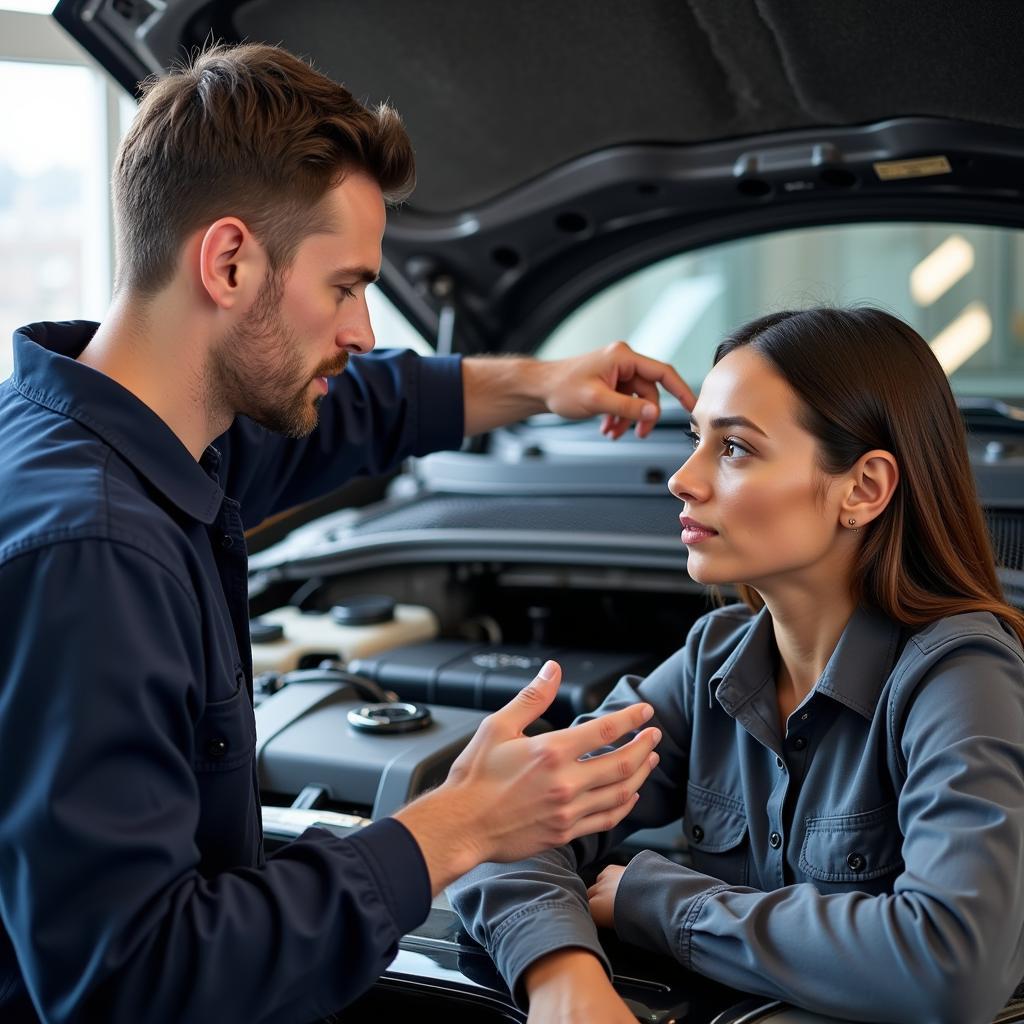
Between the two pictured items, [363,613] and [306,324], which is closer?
[306,324]

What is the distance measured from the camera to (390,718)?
150 cm

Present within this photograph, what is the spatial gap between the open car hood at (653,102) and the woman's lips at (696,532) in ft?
1.99

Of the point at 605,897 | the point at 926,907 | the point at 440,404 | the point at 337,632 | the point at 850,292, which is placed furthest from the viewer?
the point at 850,292

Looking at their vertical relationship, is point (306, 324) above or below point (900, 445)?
above

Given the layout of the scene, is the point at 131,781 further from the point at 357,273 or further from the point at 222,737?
the point at 357,273

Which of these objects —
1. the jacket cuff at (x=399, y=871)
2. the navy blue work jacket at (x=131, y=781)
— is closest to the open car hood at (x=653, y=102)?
the navy blue work jacket at (x=131, y=781)

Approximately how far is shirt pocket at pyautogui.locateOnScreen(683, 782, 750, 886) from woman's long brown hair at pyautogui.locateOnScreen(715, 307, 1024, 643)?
0.84ft

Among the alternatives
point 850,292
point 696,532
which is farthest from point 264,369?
point 850,292

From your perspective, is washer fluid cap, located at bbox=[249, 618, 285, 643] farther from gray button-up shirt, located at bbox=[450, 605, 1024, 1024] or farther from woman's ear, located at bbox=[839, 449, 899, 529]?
woman's ear, located at bbox=[839, 449, 899, 529]

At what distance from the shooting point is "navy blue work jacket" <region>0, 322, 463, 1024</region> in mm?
874

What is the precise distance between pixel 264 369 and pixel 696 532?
0.46 m

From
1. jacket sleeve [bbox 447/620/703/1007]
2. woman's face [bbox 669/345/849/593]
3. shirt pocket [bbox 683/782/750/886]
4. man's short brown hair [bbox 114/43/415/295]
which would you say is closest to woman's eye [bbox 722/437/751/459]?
A: woman's face [bbox 669/345/849/593]

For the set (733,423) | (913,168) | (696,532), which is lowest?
(696,532)

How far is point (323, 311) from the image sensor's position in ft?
3.82
